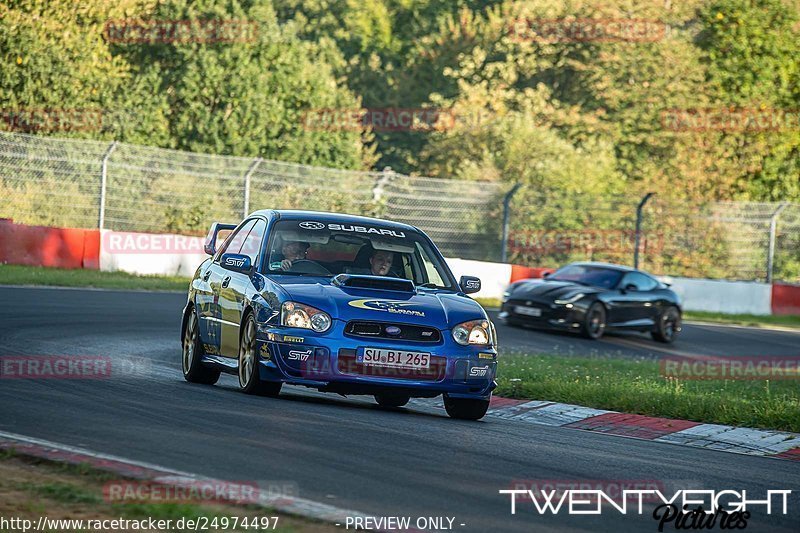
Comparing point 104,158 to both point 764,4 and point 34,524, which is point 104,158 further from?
point 764,4

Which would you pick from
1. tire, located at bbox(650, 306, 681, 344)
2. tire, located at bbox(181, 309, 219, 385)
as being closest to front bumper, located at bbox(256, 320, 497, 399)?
tire, located at bbox(181, 309, 219, 385)

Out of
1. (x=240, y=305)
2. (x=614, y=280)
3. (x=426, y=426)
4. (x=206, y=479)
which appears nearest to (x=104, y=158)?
(x=614, y=280)

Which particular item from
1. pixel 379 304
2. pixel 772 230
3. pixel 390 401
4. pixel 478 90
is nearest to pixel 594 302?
pixel 772 230

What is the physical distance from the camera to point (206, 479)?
6.49 m

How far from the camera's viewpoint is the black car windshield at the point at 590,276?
79.0ft

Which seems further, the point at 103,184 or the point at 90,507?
the point at 103,184

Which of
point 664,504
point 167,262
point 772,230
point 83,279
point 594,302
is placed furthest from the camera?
point 772,230

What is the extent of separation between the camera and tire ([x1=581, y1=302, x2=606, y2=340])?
23.1m

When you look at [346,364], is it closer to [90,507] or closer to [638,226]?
[90,507]

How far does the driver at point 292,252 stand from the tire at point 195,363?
47.1 inches

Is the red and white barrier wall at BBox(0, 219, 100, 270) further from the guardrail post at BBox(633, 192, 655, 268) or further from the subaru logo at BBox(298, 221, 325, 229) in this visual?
the subaru logo at BBox(298, 221, 325, 229)

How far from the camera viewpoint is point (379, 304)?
10141 mm

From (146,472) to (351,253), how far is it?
190 inches

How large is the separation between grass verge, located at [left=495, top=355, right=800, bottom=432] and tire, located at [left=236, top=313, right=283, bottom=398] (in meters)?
3.19
